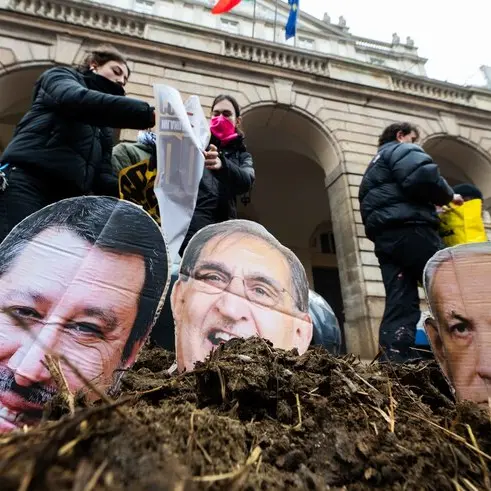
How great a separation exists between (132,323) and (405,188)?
7.29 ft

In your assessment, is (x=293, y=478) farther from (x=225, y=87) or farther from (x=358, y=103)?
(x=358, y=103)

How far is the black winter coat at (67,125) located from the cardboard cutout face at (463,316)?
62.1 inches

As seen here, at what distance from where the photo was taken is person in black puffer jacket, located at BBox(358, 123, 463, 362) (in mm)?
2441

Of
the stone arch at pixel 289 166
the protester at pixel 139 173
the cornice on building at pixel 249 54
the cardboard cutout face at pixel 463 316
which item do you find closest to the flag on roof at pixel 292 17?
the cornice on building at pixel 249 54

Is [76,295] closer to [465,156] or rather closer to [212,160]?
[212,160]

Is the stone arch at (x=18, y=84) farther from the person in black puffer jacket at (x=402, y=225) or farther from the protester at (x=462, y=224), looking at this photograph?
the protester at (x=462, y=224)

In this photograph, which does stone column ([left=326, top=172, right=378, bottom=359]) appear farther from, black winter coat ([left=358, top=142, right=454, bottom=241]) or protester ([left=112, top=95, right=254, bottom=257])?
protester ([left=112, top=95, right=254, bottom=257])

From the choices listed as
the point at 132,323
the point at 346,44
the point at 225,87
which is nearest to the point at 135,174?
the point at 132,323

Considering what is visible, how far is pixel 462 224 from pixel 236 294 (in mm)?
2366

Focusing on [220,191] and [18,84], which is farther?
[18,84]

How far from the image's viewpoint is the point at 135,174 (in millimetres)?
2350

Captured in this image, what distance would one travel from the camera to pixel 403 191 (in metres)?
2.72

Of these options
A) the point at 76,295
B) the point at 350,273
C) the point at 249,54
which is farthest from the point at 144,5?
the point at 76,295

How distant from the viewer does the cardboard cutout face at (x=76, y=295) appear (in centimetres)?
109
